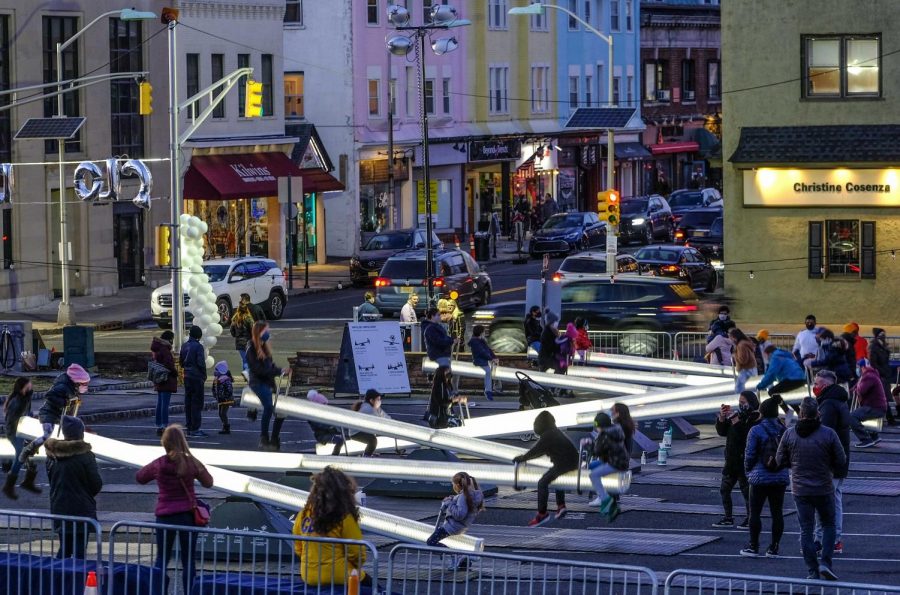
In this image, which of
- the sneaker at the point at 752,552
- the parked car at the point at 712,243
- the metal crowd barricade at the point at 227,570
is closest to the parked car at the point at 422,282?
the parked car at the point at 712,243

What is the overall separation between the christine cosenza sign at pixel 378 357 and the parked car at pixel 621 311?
4.80 metres

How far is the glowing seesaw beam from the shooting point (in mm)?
18344

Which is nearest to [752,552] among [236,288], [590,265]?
[236,288]

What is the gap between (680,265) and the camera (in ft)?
169

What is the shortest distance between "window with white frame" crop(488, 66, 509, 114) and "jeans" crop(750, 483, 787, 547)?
61.8 meters

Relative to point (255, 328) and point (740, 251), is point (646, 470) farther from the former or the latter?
point (740, 251)

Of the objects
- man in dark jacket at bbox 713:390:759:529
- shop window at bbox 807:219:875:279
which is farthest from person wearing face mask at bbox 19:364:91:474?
shop window at bbox 807:219:875:279

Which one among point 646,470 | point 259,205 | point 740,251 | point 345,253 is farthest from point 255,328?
point 345,253

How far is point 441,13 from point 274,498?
30.9 m

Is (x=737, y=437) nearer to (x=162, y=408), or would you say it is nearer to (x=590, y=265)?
(x=162, y=408)

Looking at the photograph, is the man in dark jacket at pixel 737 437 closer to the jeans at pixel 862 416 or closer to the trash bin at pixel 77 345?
the jeans at pixel 862 416

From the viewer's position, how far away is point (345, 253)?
68188 mm

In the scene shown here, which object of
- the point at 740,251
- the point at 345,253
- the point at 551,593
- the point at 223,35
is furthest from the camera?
the point at 345,253

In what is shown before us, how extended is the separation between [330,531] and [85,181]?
104 feet
